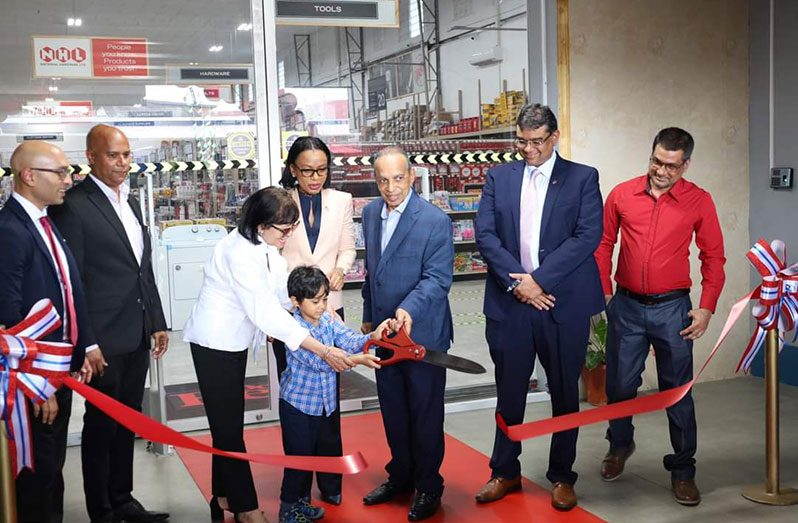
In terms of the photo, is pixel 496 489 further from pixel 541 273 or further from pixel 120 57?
pixel 120 57

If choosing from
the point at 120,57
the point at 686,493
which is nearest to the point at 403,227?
the point at 686,493

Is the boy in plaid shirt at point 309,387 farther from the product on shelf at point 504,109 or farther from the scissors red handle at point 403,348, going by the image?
the product on shelf at point 504,109

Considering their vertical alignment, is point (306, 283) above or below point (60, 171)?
below

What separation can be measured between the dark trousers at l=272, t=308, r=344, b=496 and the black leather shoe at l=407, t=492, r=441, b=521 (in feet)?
1.21

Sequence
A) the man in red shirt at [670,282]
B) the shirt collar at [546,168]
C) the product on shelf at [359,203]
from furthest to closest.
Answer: the product on shelf at [359,203], the man in red shirt at [670,282], the shirt collar at [546,168]

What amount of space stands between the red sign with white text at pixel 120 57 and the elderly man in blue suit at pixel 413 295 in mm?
1880

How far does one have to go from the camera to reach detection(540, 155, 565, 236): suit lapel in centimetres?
384

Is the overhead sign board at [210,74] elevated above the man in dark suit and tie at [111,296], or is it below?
above

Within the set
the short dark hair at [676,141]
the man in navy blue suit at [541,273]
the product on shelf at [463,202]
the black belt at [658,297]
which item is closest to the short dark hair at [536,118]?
the man in navy blue suit at [541,273]

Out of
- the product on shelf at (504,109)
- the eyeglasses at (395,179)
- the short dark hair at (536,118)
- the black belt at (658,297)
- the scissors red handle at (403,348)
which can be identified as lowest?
the scissors red handle at (403,348)

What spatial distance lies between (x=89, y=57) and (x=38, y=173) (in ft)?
6.39

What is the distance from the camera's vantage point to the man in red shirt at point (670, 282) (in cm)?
399

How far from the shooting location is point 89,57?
16.0 ft

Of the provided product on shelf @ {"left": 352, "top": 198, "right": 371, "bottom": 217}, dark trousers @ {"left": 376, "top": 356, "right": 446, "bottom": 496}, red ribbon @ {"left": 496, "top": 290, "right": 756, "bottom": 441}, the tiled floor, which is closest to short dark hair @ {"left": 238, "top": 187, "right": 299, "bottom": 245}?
dark trousers @ {"left": 376, "top": 356, "right": 446, "bottom": 496}
